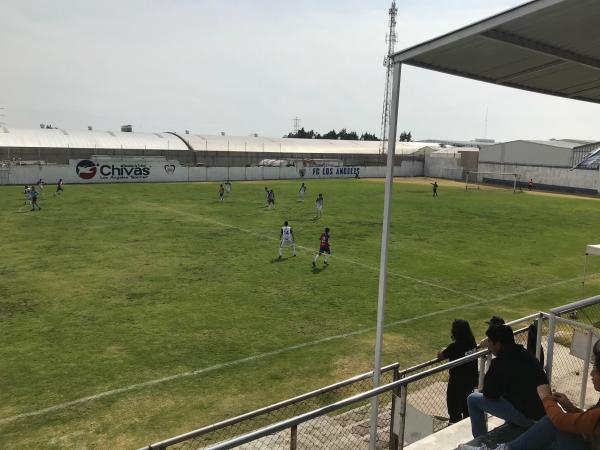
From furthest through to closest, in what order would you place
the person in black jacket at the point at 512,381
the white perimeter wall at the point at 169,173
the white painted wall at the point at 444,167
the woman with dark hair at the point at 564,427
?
1. the white painted wall at the point at 444,167
2. the white perimeter wall at the point at 169,173
3. the person in black jacket at the point at 512,381
4. the woman with dark hair at the point at 564,427

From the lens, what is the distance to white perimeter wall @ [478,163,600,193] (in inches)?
2085

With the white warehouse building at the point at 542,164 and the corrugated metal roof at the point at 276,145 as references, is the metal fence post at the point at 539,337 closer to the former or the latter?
the white warehouse building at the point at 542,164

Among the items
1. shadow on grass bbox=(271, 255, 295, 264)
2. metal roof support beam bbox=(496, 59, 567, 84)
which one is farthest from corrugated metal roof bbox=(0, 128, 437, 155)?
metal roof support beam bbox=(496, 59, 567, 84)

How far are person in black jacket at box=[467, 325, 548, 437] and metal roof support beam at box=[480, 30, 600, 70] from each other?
3.35 metres

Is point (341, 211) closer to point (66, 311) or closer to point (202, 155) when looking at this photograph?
point (66, 311)

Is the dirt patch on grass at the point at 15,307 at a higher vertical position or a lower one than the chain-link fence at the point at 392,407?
lower

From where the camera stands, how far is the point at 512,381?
472cm

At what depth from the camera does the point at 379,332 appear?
22.0 feet

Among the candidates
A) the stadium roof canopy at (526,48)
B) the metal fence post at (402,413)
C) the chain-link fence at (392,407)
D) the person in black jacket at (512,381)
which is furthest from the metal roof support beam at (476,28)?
the metal fence post at (402,413)

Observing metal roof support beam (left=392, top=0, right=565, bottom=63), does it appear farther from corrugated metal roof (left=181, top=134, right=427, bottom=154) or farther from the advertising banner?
corrugated metal roof (left=181, top=134, right=427, bottom=154)

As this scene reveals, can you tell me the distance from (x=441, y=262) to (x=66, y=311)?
13019mm

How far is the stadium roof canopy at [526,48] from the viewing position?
5.24 meters

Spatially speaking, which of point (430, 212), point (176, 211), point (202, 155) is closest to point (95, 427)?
point (176, 211)

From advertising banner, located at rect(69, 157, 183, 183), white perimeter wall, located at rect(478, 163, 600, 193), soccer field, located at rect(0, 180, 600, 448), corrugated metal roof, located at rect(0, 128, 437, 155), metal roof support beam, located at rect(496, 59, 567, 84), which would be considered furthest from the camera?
corrugated metal roof, located at rect(0, 128, 437, 155)
